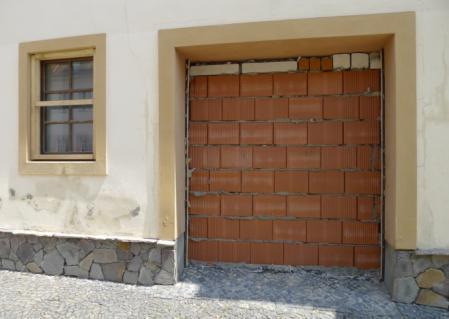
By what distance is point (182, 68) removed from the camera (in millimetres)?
3648

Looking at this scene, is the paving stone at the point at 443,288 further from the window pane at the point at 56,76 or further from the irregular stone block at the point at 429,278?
the window pane at the point at 56,76

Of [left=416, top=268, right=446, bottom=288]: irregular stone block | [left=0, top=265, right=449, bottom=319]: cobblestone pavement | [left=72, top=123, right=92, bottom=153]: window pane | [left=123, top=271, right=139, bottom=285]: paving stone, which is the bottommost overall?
[left=0, top=265, right=449, bottom=319]: cobblestone pavement

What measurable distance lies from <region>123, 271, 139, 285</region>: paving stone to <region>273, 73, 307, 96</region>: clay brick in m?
2.67

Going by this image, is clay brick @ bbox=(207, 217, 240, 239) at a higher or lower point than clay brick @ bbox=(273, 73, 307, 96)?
lower

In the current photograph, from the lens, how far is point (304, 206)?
3.67 meters

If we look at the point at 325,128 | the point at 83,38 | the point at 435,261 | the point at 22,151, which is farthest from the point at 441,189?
the point at 22,151

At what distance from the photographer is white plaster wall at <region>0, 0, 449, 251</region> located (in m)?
2.97

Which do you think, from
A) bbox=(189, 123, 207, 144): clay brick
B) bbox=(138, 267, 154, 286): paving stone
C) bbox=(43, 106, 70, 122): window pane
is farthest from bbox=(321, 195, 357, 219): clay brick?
bbox=(43, 106, 70, 122): window pane

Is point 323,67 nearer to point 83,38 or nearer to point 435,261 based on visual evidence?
point 435,261

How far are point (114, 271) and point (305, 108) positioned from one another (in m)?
2.93

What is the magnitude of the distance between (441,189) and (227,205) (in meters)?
2.24

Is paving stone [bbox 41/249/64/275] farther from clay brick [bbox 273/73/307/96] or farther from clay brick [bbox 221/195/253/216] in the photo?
clay brick [bbox 273/73/307/96]

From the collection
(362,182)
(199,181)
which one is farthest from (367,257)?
(199,181)

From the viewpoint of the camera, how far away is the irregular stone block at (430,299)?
297cm
